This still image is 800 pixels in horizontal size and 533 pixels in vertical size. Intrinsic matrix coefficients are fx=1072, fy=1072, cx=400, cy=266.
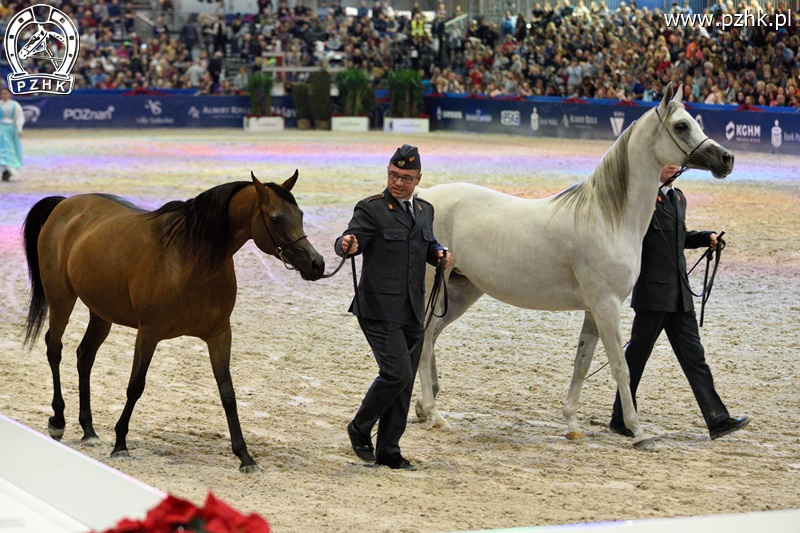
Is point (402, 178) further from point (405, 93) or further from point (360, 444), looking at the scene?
point (405, 93)

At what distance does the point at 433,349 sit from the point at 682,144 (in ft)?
6.86

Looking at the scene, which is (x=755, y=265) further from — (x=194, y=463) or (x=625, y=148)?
(x=194, y=463)

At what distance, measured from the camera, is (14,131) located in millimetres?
19984

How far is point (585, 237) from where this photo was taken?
663 cm

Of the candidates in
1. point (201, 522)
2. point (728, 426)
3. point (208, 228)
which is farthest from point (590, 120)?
point (201, 522)

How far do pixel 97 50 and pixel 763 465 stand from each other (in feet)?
115

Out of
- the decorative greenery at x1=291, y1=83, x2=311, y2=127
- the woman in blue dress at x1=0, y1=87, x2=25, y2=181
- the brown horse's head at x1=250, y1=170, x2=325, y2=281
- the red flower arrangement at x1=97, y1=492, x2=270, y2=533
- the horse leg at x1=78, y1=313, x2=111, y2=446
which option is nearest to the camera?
the red flower arrangement at x1=97, y1=492, x2=270, y2=533

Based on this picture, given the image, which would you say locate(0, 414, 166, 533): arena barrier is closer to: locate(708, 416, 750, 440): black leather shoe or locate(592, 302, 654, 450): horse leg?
locate(592, 302, 654, 450): horse leg

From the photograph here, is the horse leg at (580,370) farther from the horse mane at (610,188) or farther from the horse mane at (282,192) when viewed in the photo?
the horse mane at (282,192)

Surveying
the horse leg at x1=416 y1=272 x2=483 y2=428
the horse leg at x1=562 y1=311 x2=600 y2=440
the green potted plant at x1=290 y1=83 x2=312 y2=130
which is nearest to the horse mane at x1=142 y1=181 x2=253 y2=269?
the horse leg at x1=416 y1=272 x2=483 y2=428

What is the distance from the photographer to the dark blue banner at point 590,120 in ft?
77.2

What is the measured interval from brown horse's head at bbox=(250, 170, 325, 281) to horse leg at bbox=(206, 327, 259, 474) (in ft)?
2.17

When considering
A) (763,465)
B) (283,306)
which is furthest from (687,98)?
(763,465)

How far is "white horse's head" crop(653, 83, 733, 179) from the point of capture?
21.3 ft
